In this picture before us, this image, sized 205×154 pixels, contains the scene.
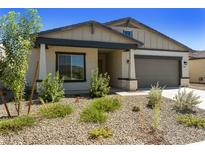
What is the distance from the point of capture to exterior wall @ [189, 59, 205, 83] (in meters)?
24.5

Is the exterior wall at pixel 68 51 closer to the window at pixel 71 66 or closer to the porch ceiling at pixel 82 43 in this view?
the window at pixel 71 66

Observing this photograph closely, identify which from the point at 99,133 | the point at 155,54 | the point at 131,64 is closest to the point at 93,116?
the point at 99,133

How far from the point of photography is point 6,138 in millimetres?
6141

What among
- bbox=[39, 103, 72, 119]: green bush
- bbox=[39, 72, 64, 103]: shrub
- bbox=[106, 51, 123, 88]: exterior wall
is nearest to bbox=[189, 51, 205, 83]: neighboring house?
bbox=[106, 51, 123, 88]: exterior wall

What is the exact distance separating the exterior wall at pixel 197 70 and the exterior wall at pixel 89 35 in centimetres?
1352

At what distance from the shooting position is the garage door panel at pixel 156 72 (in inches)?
684

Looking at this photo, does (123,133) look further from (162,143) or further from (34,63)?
(34,63)

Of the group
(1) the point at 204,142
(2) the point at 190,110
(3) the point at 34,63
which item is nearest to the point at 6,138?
(1) the point at 204,142

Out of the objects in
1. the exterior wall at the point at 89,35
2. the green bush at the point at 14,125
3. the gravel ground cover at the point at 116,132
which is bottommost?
the gravel ground cover at the point at 116,132

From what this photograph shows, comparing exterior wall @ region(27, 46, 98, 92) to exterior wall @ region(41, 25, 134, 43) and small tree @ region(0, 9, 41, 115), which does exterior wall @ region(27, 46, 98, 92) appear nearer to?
exterior wall @ region(41, 25, 134, 43)

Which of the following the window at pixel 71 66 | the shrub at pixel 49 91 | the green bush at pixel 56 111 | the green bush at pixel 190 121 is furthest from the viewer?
the window at pixel 71 66

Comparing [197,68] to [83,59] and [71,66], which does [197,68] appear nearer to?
[83,59]

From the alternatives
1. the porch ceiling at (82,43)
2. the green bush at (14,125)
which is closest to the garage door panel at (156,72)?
the porch ceiling at (82,43)
